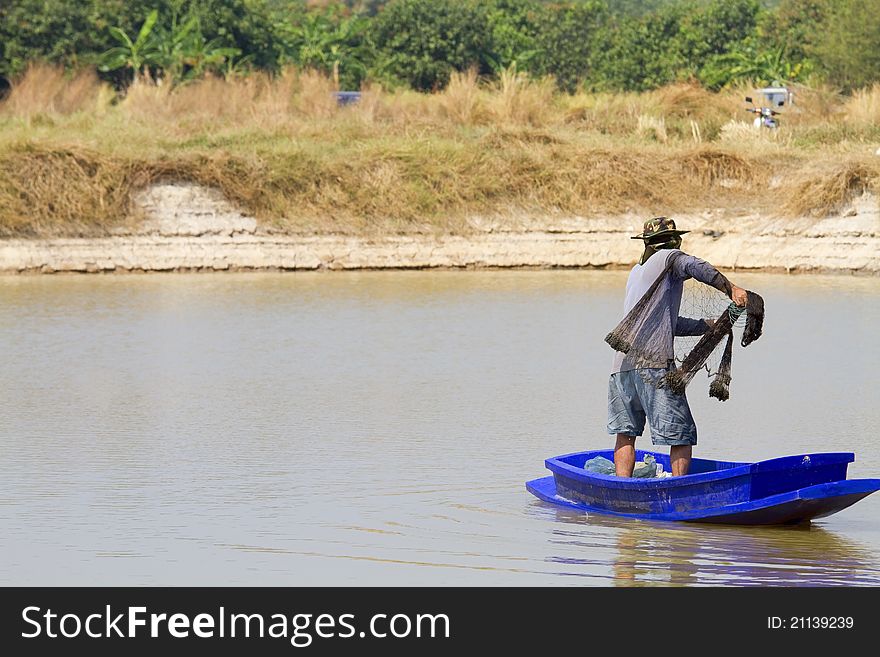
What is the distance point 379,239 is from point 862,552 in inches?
630

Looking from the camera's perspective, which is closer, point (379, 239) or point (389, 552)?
point (389, 552)

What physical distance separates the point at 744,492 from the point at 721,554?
390 millimetres

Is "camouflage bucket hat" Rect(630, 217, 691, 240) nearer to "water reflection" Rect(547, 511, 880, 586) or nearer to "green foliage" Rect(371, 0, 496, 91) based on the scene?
"water reflection" Rect(547, 511, 880, 586)

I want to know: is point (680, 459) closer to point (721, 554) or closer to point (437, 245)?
point (721, 554)

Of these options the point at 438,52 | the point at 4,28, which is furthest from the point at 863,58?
the point at 4,28

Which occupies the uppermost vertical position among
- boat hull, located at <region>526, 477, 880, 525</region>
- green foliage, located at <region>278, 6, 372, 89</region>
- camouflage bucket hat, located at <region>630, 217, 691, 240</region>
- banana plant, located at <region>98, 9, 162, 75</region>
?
green foliage, located at <region>278, 6, 372, 89</region>

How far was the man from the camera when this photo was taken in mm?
8047

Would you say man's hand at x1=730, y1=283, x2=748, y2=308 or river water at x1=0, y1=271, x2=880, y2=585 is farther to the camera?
man's hand at x1=730, y1=283, x2=748, y2=308

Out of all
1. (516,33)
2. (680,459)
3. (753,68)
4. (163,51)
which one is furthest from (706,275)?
(516,33)

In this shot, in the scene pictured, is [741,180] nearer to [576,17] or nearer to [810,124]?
[810,124]

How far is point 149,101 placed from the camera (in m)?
27.1

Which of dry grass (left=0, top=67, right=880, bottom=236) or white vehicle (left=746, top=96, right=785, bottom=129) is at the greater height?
white vehicle (left=746, top=96, right=785, bottom=129)

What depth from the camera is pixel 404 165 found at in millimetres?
24047

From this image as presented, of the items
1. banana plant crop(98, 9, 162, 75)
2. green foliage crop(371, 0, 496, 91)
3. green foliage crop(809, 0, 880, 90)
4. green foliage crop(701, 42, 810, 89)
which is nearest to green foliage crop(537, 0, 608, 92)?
green foliage crop(371, 0, 496, 91)
